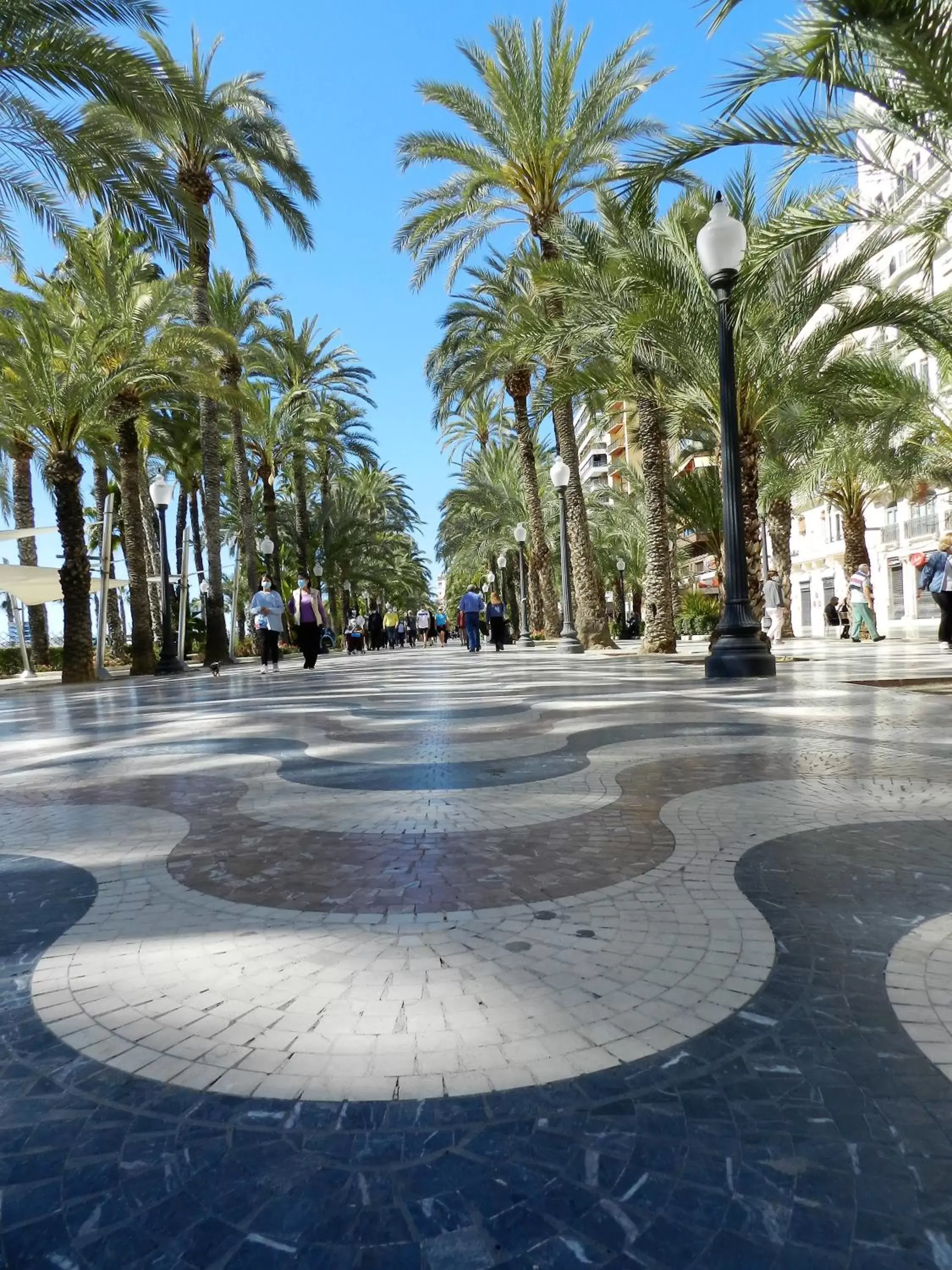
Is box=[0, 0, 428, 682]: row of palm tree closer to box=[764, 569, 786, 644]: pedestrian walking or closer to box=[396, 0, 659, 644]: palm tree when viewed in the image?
box=[396, 0, 659, 644]: palm tree

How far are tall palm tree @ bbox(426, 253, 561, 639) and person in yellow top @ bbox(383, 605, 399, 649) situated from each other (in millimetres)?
10147

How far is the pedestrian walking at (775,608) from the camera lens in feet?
59.7

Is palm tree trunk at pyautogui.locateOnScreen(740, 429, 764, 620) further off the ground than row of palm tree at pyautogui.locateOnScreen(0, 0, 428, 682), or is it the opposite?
row of palm tree at pyautogui.locateOnScreen(0, 0, 428, 682)

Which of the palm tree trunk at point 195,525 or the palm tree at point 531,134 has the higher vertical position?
the palm tree at point 531,134

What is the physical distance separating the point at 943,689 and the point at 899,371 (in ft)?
40.5

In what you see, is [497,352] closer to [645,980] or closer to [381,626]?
[645,980]

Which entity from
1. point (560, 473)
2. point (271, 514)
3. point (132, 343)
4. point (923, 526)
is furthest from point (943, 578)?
point (923, 526)

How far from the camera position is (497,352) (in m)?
17.4

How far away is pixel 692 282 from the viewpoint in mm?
11930

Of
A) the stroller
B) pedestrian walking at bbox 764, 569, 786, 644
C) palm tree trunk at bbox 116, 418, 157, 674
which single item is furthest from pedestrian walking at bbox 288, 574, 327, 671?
the stroller

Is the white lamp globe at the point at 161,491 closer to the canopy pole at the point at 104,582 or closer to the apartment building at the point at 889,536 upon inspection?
the canopy pole at the point at 104,582

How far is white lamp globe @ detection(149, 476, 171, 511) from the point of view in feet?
56.2

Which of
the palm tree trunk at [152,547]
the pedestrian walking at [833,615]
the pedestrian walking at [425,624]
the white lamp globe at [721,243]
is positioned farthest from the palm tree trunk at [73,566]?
the pedestrian walking at [425,624]

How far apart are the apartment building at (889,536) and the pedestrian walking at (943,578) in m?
11.1
